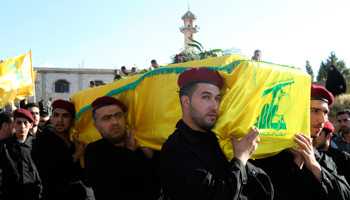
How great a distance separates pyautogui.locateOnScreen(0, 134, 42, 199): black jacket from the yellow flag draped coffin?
2.05m

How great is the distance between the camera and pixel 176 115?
2459 mm

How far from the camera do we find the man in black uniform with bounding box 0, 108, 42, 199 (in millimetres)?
3797

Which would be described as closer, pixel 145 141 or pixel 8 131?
pixel 145 141

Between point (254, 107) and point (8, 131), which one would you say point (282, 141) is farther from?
point (8, 131)

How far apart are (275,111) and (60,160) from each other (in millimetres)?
2416

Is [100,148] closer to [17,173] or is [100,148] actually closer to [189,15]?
[17,173]

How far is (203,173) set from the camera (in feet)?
6.12

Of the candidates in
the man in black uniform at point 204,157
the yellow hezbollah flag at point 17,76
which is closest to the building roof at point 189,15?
the yellow hezbollah flag at point 17,76

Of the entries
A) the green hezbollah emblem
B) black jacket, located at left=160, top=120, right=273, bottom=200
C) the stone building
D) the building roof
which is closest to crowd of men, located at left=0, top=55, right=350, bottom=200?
black jacket, located at left=160, top=120, right=273, bottom=200

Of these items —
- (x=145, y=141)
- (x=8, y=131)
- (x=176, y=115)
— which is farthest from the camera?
(x=8, y=131)

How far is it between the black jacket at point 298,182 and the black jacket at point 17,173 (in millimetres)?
3103

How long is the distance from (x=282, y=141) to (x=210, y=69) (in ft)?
2.59

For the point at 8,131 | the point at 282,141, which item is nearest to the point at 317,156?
the point at 282,141

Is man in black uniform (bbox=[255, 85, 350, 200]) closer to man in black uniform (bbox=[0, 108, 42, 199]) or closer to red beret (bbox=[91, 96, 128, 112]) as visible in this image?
red beret (bbox=[91, 96, 128, 112])
